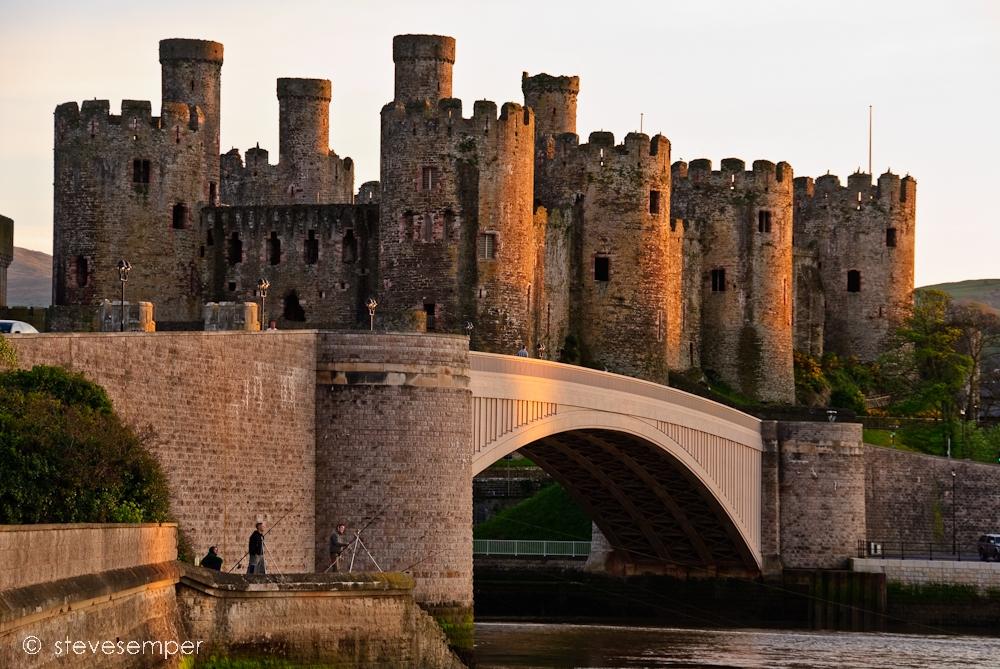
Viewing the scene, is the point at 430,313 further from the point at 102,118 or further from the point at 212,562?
the point at 212,562

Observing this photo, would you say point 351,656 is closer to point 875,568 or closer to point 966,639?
point 966,639

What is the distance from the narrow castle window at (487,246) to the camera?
219 ft

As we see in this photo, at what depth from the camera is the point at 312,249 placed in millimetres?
71250

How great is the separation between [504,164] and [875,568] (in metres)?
14.9

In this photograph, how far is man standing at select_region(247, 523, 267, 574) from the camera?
34.2m

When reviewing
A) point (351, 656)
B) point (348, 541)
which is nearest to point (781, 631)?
point (348, 541)

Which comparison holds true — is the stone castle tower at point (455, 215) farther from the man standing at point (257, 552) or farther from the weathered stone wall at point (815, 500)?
the man standing at point (257, 552)

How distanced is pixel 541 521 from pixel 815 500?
342 inches

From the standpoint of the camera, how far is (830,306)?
297ft

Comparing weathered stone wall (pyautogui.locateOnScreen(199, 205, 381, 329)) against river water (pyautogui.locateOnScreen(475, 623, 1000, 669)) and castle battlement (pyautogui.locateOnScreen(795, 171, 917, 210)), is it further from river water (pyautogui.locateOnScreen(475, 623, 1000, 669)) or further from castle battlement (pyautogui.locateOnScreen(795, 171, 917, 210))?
castle battlement (pyautogui.locateOnScreen(795, 171, 917, 210))

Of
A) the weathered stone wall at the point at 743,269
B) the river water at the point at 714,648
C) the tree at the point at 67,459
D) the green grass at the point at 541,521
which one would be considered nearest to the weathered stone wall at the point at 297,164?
the weathered stone wall at the point at 743,269

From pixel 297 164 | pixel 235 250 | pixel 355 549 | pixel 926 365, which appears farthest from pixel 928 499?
pixel 355 549

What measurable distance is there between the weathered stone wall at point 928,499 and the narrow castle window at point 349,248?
50.6 feet

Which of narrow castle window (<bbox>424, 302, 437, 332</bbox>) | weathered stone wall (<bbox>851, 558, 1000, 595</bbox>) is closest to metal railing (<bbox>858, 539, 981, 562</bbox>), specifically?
weathered stone wall (<bbox>851, 558, 1000, 595</bbox>)
